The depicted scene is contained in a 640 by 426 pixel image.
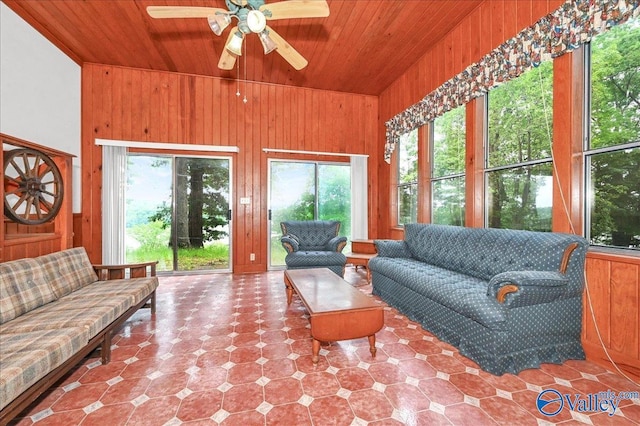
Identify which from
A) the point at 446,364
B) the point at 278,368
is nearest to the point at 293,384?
the point at 278,368

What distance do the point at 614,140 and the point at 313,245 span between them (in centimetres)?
365

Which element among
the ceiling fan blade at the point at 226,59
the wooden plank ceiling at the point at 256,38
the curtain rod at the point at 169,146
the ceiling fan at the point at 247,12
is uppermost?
the wooden plank ceiling at the point at 256,38

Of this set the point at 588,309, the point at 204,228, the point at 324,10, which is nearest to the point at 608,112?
A: the point at 588,309

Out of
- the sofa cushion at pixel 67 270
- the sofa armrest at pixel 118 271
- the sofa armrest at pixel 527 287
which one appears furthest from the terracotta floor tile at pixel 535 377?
the sofa cushion at pixel 67 270

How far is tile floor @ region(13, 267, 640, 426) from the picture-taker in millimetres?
1574

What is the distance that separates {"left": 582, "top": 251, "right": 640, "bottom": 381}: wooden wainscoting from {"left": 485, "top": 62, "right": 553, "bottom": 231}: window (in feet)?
1.92

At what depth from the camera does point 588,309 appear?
2.20 meters

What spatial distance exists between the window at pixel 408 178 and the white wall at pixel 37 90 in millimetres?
5061

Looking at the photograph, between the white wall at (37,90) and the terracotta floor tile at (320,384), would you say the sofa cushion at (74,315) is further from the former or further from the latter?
the white wall at (37,90)

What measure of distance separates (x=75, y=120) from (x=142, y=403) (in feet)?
14.2

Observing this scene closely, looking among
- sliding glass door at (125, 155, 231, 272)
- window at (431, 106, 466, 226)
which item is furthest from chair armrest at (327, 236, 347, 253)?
sliding glass door at (125, 155, 231, 272)

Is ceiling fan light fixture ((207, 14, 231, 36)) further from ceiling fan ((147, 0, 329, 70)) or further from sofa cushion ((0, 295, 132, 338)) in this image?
sofa cushion ((0, 295, 132, 338))

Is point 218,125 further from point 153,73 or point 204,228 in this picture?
point 204,228

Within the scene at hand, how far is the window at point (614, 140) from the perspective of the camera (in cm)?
207
